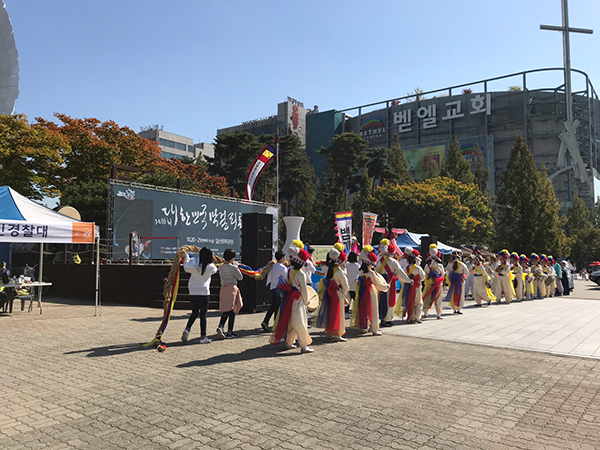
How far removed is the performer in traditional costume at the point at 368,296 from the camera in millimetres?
8977

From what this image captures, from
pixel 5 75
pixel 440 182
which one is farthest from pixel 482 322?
pixel 440 182

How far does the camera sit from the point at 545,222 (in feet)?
119

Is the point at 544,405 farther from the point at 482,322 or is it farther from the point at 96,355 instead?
the point at 482,322

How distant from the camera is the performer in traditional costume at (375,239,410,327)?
1020cm

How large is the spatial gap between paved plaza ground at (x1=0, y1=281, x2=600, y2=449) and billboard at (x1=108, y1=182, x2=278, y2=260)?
6.86 m

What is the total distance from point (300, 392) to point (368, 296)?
4.19 m

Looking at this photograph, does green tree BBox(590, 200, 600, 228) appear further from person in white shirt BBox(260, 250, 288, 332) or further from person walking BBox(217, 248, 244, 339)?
person walking BBox(217, 248, 244, 339)

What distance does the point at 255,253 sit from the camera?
42.1ft

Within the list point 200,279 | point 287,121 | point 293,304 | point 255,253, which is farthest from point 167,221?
point 287,121

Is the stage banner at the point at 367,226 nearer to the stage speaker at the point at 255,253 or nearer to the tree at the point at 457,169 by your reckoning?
the stage speaker at the point at 255,253

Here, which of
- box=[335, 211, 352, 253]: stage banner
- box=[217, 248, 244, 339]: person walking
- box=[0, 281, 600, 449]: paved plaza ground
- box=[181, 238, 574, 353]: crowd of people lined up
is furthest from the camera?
box=[335, 211, 352, 253]: stage banner

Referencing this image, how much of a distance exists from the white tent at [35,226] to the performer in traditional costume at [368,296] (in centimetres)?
647

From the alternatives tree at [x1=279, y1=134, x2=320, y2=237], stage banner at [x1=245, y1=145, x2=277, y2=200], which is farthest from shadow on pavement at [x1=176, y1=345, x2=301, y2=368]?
tree at [x1=279, y1=134, x2=320, y2=237]

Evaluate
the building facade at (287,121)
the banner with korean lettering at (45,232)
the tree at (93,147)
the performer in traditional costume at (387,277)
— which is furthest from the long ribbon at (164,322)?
the building facade at (287,121)
